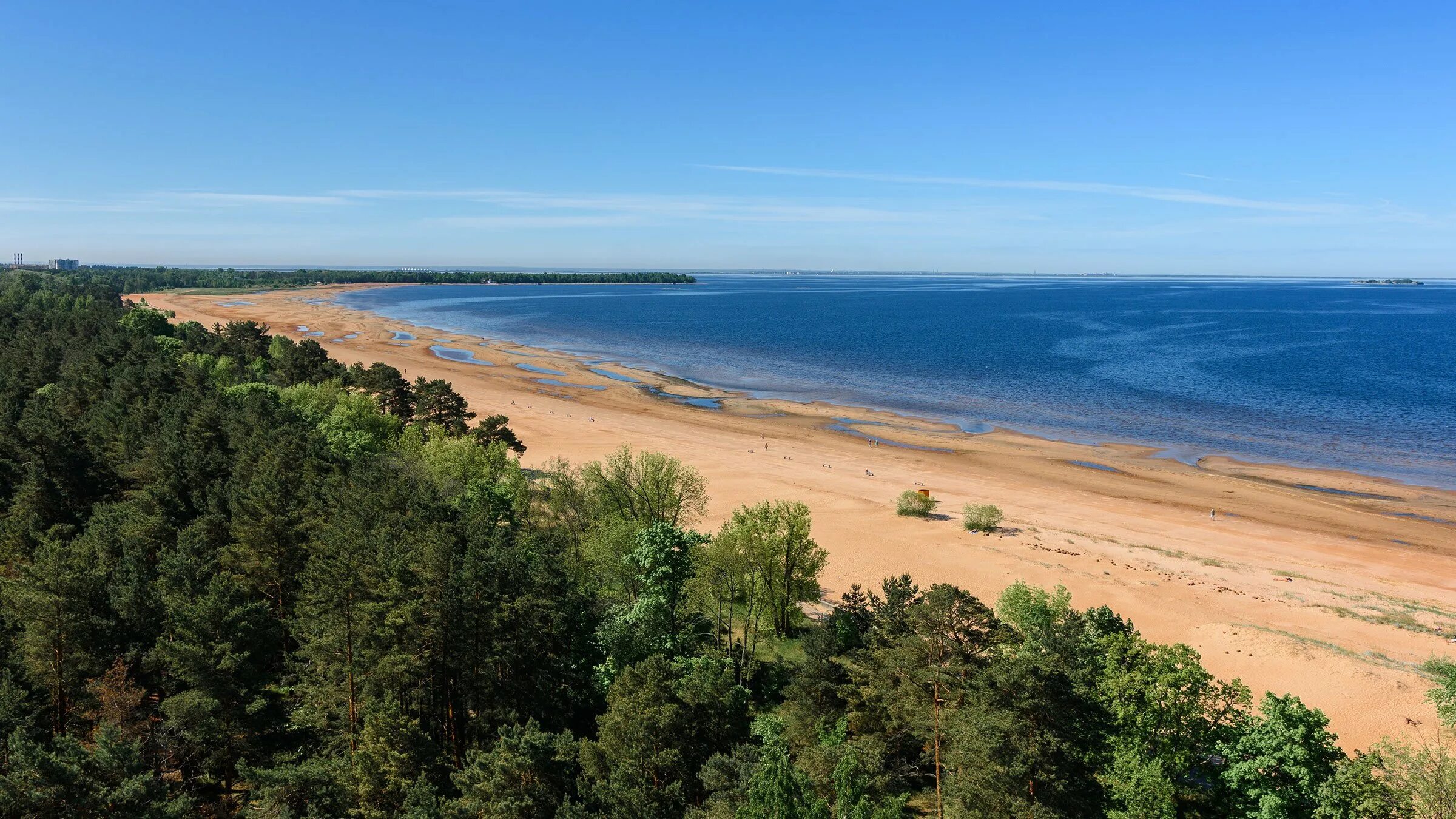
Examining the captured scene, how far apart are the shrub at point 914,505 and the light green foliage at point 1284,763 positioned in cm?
3617

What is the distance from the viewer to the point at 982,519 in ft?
181

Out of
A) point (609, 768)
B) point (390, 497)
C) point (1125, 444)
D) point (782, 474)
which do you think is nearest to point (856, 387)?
point (1125, 444)

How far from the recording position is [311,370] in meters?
77.5

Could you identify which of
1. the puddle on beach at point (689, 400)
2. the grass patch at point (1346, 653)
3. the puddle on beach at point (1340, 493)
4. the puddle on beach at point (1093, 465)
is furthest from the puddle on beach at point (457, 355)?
the grass patch at point (1346, 653)

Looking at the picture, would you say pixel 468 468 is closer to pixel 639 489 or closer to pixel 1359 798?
pixel 639 489

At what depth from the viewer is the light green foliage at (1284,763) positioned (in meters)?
20.1

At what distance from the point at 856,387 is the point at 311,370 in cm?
7329

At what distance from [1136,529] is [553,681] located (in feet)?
149

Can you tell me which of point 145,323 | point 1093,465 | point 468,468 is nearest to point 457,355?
point 145,323

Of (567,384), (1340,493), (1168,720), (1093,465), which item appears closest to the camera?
(1168,720)

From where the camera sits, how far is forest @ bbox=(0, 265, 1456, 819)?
20.4m

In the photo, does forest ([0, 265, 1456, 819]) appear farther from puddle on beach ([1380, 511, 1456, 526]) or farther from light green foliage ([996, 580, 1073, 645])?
puddle on beach ([1380, 511, 1456, 526])

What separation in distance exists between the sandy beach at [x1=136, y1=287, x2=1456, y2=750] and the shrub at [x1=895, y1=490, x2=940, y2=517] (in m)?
1.00

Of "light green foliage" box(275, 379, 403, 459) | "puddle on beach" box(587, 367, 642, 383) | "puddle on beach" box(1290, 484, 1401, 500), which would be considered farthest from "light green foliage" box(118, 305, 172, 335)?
"puddle on beach" box(1290, 484, 1401, 500)
